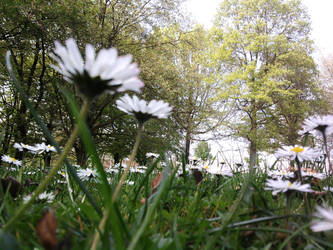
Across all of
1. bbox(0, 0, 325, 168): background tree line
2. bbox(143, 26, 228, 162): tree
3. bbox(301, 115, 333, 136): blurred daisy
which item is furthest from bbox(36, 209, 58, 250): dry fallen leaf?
bbox(143, 26, 228, 162): tree

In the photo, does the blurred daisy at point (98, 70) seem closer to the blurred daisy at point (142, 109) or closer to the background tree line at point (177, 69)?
the blurred daisy at point (142, 109)

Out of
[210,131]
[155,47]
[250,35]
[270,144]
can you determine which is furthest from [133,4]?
[270,144]

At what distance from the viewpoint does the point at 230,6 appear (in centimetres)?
1477

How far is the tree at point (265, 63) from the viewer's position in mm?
12969

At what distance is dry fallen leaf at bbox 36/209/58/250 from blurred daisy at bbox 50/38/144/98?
0.64 ft

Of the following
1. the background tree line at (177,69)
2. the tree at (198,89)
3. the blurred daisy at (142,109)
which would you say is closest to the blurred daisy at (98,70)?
the blurred daisy at (142,109)

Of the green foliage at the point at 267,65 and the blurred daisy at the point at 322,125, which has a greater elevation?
the green foliage at the point at 267,65

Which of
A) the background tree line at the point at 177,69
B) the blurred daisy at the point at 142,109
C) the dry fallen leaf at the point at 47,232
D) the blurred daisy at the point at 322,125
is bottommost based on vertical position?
the dry fallen leaf at the point at 47,232

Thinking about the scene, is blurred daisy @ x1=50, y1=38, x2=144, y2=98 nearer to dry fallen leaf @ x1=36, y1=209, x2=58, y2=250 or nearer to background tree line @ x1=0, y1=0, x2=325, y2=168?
dry fallen leaf @ x1=36, y1=209, x2=58, y2=250

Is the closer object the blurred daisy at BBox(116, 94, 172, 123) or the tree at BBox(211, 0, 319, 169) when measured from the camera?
the blurred daisy at BBox(116, 94, 172, 123)

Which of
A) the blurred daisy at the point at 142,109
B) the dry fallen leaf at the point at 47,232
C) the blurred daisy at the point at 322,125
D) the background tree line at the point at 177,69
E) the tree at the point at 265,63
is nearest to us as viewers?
the dry fallen leaf at the point at 47,232

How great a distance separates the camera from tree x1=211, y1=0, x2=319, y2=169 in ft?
42.5

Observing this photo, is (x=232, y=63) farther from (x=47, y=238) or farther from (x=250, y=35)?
(x=47, y=238)

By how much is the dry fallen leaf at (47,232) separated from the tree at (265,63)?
13101 mm
